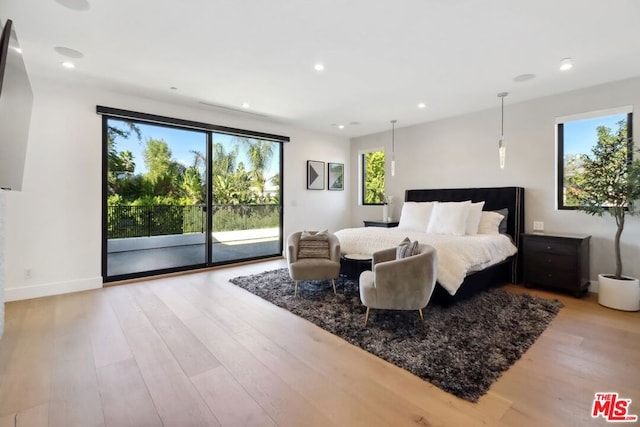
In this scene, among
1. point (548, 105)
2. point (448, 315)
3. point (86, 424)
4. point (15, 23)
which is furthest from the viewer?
point (548, 105)

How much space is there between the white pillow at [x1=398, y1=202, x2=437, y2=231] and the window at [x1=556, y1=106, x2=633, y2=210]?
1689mm

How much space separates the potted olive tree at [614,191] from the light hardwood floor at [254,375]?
240mm

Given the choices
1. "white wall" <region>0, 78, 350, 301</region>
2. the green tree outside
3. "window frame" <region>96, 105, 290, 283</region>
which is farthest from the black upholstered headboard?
"white wall" <region>0, 78, 350, 301</region>

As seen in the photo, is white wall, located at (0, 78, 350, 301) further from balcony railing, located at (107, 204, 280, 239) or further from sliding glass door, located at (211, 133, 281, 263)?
sliding glass door, located at (211, 133, 281, 263)

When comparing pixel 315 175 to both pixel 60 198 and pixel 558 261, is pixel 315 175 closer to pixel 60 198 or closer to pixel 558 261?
pixel 60 198

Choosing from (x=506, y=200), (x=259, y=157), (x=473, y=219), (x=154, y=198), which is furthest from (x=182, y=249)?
(x=506, y=200)

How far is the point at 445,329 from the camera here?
260 centimetres

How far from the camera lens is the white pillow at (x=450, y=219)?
13.2 ft

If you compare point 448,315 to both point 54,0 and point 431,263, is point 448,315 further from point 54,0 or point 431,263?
point 54,0

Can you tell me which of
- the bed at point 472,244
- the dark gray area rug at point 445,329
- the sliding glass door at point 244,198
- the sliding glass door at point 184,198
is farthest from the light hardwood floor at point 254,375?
the sliding glass door at point 244,198

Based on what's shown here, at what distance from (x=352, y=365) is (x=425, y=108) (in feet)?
13.0

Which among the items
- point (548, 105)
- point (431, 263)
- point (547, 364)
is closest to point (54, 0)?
point (431, 263)

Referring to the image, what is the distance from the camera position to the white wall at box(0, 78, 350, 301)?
3.42 meters

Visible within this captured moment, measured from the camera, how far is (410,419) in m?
1.57
